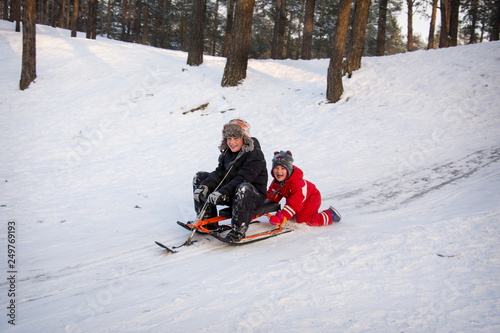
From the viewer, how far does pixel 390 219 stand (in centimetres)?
457

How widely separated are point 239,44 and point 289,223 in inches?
369

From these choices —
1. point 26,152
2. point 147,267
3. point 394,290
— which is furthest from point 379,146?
point 26,152

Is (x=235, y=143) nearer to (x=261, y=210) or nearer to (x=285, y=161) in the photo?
(x=285, y=161)

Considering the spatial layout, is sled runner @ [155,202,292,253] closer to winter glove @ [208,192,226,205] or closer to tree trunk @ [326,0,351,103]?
winter glove @ [208,192,226,205]

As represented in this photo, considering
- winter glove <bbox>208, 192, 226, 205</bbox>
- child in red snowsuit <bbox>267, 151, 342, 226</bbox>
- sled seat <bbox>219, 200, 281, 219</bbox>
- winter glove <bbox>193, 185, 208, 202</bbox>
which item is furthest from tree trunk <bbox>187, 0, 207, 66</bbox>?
winter glove <bbox>208, 192, 226, 205</bbox>

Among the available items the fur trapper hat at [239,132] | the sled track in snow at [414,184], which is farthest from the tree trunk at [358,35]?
the fur trapper hat at [239,132]

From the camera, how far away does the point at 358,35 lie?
445 inches

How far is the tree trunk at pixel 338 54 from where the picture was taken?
9922mm

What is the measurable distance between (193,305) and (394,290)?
1.72 meters

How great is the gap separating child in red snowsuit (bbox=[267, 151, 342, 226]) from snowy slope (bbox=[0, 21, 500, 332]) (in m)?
0.22

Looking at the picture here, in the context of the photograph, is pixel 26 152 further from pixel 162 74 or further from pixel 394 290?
pixel 394 290

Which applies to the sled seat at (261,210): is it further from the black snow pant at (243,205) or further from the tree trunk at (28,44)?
the tree trunk at (28,44)

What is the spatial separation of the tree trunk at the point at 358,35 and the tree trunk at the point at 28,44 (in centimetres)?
1194

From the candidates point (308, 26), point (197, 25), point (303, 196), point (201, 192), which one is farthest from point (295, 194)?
point (308, 26)
